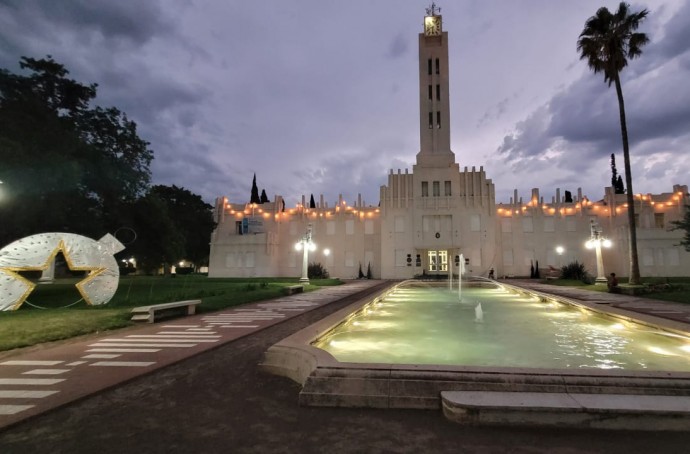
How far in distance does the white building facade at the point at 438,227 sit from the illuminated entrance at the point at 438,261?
112mm

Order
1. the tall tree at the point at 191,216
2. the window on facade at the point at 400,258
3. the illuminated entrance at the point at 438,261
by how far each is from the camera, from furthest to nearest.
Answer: the tall tree at the point at 191,216, the window on facade at the point at 400,258, the illuminated entrance at the point at 438,261

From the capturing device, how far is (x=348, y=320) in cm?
996

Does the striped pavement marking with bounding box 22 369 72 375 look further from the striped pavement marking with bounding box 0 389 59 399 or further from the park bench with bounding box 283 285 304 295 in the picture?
the park bench with bounding box 283 285 304 295

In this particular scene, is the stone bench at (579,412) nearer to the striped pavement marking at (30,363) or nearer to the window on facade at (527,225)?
the striped pavement marking at (30,363)

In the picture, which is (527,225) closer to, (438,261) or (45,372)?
(438,261)

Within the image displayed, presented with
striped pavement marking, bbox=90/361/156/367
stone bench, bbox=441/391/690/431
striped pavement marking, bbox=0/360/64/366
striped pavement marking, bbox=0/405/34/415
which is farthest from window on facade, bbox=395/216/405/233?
striped pavement marking, bbox=0/405/34/415

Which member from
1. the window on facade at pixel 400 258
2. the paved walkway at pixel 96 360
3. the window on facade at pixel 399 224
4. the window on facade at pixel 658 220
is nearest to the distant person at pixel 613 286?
the paved walkway at pixel 96 360

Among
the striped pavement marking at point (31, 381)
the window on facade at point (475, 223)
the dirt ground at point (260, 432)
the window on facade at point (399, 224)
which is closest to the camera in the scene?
the dirt ground at point (260, 432)

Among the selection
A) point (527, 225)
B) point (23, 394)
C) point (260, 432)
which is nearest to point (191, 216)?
point (527, 225)

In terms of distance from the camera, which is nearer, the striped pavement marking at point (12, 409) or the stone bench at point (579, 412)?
Result: the stone bench at point (579, 412)

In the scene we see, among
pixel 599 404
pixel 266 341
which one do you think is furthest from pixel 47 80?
pixel 599 404

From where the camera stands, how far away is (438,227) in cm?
4178

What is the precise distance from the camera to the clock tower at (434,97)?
43.1 meters

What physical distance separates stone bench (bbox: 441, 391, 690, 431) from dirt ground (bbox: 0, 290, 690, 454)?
92 mm
